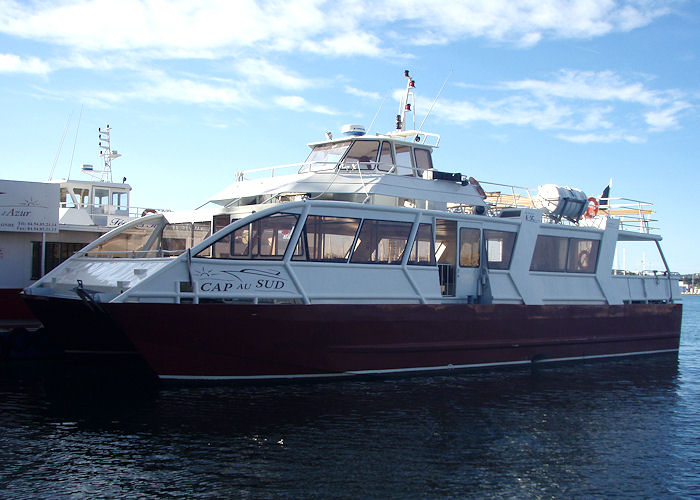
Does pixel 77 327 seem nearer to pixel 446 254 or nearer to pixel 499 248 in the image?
pixel 446 254

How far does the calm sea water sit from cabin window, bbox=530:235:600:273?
342 cm

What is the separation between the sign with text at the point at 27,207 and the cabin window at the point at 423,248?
33.5 ft

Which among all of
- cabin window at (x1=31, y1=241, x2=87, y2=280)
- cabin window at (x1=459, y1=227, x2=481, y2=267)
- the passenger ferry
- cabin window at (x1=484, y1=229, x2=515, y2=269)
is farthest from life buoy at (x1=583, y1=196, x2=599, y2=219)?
cabin window at (x1=31, y1=241, x2=87, y2=280)

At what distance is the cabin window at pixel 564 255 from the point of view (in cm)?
1691

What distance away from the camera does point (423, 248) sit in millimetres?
14625

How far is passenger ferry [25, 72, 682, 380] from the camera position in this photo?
12.2 m

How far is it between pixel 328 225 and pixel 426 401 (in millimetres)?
3857

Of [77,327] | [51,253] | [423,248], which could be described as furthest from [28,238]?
[423,248]

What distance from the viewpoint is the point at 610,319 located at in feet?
60.2

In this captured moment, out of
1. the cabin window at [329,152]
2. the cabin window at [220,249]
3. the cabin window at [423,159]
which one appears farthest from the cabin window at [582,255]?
the cabin window at [220,249]

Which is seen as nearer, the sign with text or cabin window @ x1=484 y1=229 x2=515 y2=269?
cabin window @ x1=484 y1=229 x2=515 y2=269

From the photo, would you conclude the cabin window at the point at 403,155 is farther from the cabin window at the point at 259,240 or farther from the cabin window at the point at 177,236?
the cabin window at the point at 177,236

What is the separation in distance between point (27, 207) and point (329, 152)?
8268 millimetres

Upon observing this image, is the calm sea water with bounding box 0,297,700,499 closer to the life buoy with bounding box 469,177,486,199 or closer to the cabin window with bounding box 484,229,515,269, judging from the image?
the cabin window with bounding box 484,229,515,269
